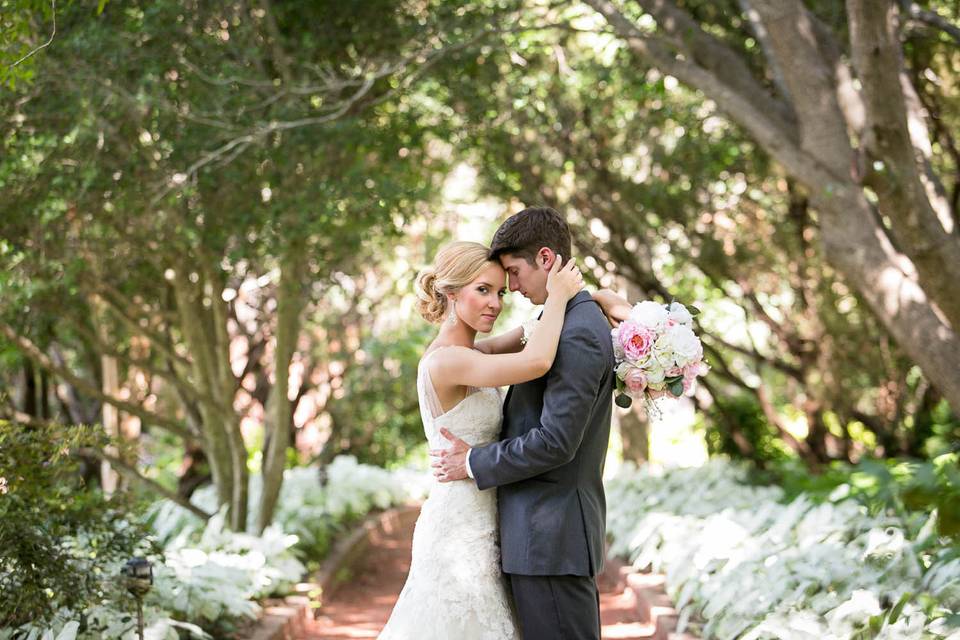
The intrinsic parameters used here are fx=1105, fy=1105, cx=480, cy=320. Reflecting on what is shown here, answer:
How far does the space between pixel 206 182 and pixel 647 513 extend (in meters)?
4.43

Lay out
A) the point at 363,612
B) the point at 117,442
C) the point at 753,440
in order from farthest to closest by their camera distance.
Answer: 1. the point at 753,440
2. the point at 363,612
3. the point at 117,442

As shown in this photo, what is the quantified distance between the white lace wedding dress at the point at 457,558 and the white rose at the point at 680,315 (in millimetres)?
751

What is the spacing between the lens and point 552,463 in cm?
378

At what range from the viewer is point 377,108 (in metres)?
9.13

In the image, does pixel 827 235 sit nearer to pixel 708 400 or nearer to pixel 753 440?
pixel 753 440

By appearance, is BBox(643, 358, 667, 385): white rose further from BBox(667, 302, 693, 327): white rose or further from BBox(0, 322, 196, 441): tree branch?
BBox(0, 322, 196, 441): tree branch

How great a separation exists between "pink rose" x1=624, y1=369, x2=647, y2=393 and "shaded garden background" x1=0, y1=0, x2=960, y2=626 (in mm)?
1643

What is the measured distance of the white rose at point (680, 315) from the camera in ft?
13.5

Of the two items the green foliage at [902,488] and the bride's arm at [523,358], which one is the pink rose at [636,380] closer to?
the bride's arm at [523,358]

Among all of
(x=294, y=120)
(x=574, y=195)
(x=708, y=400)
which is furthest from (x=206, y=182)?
(x=708, y=400)

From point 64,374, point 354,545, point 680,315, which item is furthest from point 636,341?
point 354,545

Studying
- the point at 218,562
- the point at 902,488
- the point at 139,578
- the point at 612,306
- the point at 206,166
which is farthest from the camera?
the point at 206,166

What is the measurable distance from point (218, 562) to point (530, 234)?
384 centimetres

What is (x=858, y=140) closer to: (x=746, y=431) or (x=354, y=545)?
(x=746, y=431)
